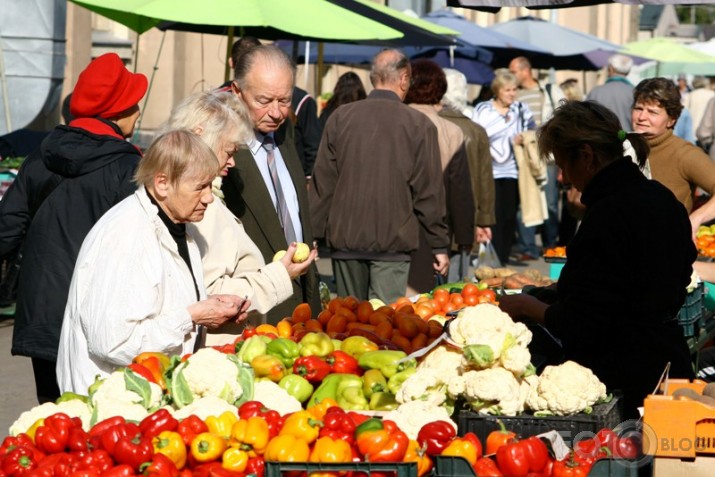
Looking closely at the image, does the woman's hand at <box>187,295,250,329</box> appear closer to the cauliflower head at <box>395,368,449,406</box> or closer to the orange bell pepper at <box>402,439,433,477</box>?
the cauliflower head at <box>395,368,449,406</box>

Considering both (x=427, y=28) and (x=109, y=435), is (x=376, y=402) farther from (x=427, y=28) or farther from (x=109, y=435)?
(x=427, y=28)

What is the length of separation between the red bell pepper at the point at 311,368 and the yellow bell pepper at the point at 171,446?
2.59ft

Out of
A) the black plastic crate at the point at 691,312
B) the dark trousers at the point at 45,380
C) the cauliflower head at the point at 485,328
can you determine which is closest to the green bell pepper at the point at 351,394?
the cauliflower head at the point at 485,328

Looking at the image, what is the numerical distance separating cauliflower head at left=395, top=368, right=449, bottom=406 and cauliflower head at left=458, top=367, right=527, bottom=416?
0.06 meters

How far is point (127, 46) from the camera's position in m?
15.3

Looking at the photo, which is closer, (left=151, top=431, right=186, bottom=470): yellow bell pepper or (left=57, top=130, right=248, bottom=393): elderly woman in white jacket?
(left=151, top=431, right=186, bottom=470): yellow bell pepper

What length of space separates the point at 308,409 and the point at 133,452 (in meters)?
0.72

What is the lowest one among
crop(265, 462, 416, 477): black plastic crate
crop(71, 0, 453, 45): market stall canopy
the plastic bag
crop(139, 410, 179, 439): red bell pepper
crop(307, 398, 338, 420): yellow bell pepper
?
the plastic bag

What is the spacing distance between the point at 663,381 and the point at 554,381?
0.59m

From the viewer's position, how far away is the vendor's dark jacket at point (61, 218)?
4891 mm

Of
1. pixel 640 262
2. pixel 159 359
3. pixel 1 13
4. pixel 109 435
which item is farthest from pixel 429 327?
pixel 1 13

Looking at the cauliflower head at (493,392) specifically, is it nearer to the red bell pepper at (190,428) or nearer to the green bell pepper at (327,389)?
the green bell pepper at (327,389)

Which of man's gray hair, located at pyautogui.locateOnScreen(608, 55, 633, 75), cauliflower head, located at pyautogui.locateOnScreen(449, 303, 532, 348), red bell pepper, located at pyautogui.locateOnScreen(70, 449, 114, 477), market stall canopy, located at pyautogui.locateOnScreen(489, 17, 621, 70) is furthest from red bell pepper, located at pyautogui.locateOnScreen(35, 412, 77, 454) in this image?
market stall canopy, located at pyautogui.locateOnScreen(489, 17, 621, 70)

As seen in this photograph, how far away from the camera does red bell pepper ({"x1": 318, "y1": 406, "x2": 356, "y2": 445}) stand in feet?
11.5
